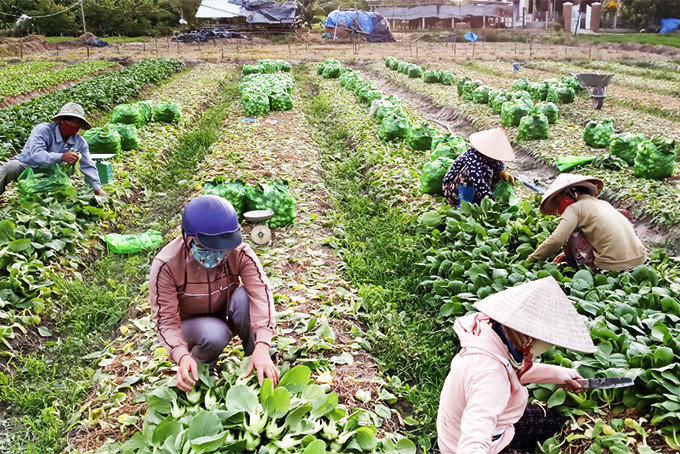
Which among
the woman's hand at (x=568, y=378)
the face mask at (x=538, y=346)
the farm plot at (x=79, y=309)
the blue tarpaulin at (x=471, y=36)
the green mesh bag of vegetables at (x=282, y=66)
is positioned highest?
the blue tarpaulin at (x=471, y=36)

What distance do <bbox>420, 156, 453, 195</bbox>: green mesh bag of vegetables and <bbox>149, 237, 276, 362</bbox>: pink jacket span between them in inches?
172

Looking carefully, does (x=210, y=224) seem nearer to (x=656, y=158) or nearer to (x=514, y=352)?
(x=514, y=352)

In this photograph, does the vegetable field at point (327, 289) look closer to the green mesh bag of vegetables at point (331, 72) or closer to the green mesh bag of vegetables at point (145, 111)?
the green mesh bag of vegetables at point (145, 111)

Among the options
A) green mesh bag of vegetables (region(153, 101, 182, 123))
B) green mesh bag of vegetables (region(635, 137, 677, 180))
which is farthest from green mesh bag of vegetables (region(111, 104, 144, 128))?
green mesh bag of vegetables (region(635, 137, 677, 180))

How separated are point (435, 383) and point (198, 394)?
6.26 feet

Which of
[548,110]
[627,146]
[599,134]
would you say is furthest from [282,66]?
[627,146]

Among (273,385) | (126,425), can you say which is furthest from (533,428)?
(126,425)

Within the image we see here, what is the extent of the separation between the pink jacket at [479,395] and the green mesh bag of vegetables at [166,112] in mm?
10632

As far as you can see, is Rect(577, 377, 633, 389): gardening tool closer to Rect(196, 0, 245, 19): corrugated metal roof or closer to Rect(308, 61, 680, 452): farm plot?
Rect(308, 61, 680, 452): farm plot

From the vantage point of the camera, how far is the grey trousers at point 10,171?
7.08m

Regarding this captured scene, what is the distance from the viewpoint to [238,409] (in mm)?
3066

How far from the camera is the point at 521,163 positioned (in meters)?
10.8

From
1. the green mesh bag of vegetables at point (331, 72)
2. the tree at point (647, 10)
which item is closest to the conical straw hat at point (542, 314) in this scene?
the green mesh bag of vegetables at point (331, 72)

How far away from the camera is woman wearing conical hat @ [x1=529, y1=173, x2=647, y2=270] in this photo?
461cm
